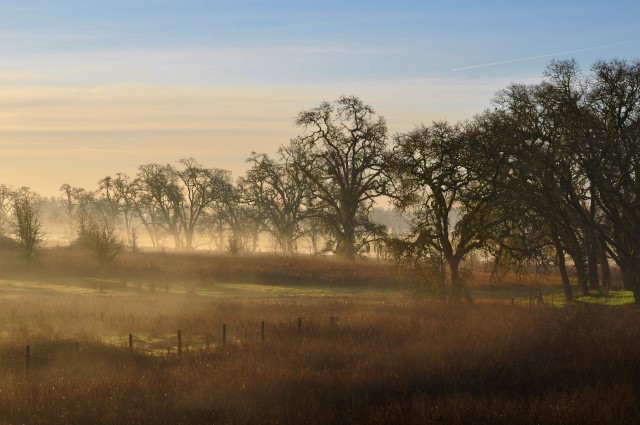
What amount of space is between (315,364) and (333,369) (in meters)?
0.85

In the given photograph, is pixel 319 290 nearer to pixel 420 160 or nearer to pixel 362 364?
pixel 420 160

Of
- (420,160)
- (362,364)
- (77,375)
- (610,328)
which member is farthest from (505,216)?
(77,375)

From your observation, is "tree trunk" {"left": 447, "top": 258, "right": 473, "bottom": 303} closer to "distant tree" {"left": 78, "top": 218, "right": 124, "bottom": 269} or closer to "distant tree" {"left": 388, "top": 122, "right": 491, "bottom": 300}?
"distant tree" {"left": 388, "top": 122, "right": 491, "bottom": 300}

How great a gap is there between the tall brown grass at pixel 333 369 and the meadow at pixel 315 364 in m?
0.05

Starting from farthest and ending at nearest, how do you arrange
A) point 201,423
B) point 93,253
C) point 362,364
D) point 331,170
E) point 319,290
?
point 331,170 → point 93,253 → point 319,290 → point 362,364 → point 201,423

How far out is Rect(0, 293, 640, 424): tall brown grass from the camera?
15099 mm

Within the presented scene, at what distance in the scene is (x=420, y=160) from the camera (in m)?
36.7

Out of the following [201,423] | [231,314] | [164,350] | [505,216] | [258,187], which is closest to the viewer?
[201,423]

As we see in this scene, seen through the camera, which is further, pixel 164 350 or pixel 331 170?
pixel 331 170

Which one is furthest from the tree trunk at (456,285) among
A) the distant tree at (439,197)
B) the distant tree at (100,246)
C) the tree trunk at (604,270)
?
the distant tree at (100,246)

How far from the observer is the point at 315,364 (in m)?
19.5

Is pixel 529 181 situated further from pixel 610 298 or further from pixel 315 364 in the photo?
pixel 315 364

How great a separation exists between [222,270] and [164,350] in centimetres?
3130

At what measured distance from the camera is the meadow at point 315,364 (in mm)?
15180
